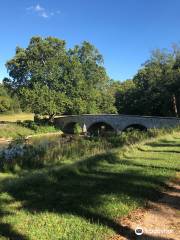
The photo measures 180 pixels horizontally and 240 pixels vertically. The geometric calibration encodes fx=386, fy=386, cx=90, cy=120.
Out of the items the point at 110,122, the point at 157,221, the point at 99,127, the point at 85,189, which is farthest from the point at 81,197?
the point at 99,127

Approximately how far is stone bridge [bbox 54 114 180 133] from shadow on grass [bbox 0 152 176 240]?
2885cm

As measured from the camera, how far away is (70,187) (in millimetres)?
9953

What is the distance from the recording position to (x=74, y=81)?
191 feet

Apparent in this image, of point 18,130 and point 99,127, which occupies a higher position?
point 18,130

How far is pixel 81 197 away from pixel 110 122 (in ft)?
151

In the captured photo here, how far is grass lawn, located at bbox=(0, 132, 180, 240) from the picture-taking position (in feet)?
22.5

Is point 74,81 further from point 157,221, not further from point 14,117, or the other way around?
point 157,221

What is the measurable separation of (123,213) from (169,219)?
905 mm

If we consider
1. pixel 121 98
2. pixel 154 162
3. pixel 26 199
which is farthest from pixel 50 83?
pixel 26 199

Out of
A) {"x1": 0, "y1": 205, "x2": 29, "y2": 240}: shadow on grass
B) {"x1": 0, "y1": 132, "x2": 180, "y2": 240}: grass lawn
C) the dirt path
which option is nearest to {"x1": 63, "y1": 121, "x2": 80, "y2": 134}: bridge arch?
{"x1": 0, "y1": 132, "x2": 180, "y2": 240}: grass lawn

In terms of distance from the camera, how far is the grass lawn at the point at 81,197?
6.86m

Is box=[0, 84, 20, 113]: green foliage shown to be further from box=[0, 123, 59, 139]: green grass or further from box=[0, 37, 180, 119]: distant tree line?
box=[0, 123, 59, 139]: green grass

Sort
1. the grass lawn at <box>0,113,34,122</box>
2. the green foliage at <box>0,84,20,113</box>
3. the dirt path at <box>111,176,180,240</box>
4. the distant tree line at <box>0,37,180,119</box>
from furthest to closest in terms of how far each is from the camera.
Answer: the green foliage at <box>0,84,20,113</box> < the grass lawn at <box>0,113,34,122</box> < the distant tree line at <box>0,37,180,119</box> < the dirt path at <box>111,176,180,240</box>

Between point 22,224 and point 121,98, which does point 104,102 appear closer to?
point 121,98
